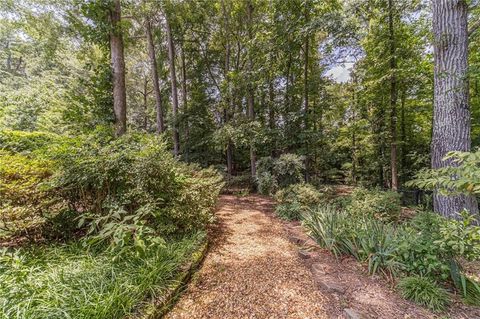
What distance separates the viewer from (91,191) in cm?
280

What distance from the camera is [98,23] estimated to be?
428cm

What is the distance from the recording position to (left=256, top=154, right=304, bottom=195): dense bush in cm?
658

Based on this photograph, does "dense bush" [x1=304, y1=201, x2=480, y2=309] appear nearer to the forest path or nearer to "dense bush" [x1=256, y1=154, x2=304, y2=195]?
the forest path

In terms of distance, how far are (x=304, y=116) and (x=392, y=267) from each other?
6243 mm

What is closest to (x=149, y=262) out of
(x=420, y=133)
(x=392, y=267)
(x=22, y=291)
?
(x=22, y=291)

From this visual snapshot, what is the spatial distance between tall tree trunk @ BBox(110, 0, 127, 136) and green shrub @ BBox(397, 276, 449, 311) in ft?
16.9

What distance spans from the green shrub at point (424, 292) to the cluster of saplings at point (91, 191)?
103 inches

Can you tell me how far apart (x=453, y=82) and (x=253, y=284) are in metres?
4.00

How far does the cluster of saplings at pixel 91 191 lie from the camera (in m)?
2.37

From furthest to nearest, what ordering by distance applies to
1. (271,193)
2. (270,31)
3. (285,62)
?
(285,62)
(270,31)
(271,193)

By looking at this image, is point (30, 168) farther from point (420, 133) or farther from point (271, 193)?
point (420, 133)

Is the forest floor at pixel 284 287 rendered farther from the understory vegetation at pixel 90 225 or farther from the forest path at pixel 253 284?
the understory vegetation at pixel 90 225

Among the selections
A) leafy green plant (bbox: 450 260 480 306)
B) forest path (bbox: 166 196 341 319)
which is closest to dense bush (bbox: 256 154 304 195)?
forest path (bbox: 166 196 341 319)

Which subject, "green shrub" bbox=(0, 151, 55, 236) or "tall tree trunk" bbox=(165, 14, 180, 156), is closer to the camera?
"green shrub" bbox=(0, 151, 55, 236)
